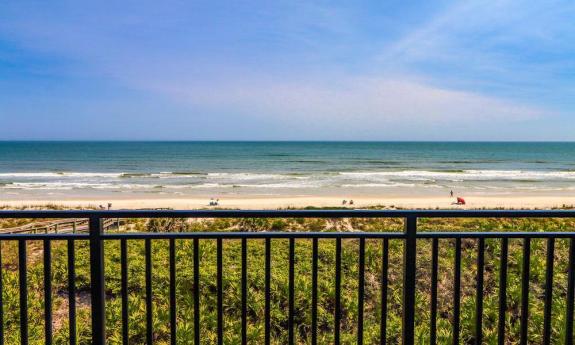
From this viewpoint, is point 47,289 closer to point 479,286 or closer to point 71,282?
point 71,282

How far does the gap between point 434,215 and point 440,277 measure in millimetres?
3191

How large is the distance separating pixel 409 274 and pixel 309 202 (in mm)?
20340

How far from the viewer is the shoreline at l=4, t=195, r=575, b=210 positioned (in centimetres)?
2128

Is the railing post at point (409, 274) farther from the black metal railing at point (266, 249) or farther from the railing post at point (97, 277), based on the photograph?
the railing post at point (97, 277)

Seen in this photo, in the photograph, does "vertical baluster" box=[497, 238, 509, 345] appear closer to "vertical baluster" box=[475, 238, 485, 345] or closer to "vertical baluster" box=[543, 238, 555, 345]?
"vertical baluster" box=[475, 238, 485, 345]

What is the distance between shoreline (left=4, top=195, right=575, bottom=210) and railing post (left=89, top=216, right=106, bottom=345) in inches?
730

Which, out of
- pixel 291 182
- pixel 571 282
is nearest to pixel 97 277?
pixel 571 282

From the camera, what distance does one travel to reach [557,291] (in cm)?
446

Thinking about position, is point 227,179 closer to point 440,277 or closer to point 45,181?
point 45,181

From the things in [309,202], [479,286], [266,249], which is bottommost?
[309,202]

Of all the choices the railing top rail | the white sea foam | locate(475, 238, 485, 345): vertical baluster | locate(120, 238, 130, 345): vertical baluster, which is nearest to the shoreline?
the white sea foam

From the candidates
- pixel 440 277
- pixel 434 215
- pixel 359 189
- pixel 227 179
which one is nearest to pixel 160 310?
pixel 434 215

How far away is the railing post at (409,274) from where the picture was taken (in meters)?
2.30

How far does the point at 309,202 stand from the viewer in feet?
74.4
